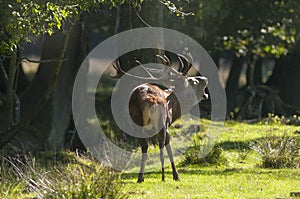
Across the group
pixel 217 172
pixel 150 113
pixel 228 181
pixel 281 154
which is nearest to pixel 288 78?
pixel 281 154

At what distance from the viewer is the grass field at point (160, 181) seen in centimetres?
961

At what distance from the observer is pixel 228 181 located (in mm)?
12453

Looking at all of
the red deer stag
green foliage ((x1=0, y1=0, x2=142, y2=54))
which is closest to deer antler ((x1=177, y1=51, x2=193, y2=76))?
the red deer stag

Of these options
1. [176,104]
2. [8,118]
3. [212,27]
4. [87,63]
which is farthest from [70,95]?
[176,104]

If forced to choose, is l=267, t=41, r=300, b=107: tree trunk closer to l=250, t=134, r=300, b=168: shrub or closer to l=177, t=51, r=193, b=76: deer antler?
l=250, t=134, r=300, b=168: shrub

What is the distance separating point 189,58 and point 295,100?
54.9 feet

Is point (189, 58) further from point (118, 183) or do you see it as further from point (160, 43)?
point (118, 183)

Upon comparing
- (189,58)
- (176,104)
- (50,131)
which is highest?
(189,58)

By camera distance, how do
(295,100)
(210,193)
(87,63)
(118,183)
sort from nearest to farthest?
(118,183) → (210,193) → (87,63) → (295,100)

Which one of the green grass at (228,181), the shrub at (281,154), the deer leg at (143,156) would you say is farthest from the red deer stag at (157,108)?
the shrub at (281,154)

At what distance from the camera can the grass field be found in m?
9.61

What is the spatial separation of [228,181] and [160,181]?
1.20 metres

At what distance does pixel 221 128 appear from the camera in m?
19.2

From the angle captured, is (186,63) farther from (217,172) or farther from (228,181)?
(228,181)
